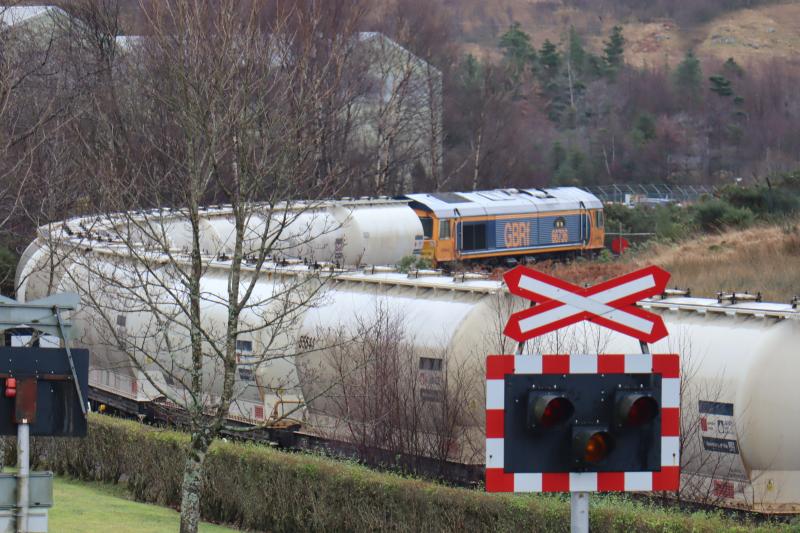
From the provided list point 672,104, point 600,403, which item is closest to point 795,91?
point 672,104

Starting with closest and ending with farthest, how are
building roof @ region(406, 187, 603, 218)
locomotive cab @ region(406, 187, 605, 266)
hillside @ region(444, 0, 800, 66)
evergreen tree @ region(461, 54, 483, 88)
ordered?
1. locomotive cab @ region(406, 187, 605, 266)
2. building roof @ region(406, 187, 603, 218)
3. evergreen tree @ region(461, 54, 483, 88)
4. hillside @ region(444, 0, 800, 66)

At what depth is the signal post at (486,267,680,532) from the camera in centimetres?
666

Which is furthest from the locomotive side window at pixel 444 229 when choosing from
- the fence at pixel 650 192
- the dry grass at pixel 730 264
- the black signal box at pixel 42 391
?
the black signal box at pixel 42 391

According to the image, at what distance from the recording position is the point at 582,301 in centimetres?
684

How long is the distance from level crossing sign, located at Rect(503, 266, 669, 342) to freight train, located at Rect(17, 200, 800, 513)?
736cm

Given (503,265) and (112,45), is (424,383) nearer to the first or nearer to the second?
(503,265)

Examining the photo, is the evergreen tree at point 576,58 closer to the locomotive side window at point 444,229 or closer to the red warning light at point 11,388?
the locomotive side window at point 444,229

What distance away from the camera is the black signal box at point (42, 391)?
835cm

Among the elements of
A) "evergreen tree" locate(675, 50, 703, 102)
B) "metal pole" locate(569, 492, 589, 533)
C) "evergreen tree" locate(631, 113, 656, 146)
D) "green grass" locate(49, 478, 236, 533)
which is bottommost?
"green grass" locate(49, 478, 236, 533)

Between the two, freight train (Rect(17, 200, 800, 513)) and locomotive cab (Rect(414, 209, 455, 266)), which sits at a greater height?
locomotive cab (Rect(414, 209, 455, 266))

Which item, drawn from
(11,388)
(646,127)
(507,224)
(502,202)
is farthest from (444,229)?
(646,127)

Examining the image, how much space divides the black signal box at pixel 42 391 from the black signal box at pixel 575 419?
3400 millimetres

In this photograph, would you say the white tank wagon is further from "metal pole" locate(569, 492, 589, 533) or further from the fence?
the fence

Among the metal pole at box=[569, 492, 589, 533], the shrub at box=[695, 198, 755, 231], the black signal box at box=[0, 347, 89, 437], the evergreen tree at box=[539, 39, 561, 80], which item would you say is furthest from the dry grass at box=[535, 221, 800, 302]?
the evergreen tree at box=[539, 39, 561, 80]
